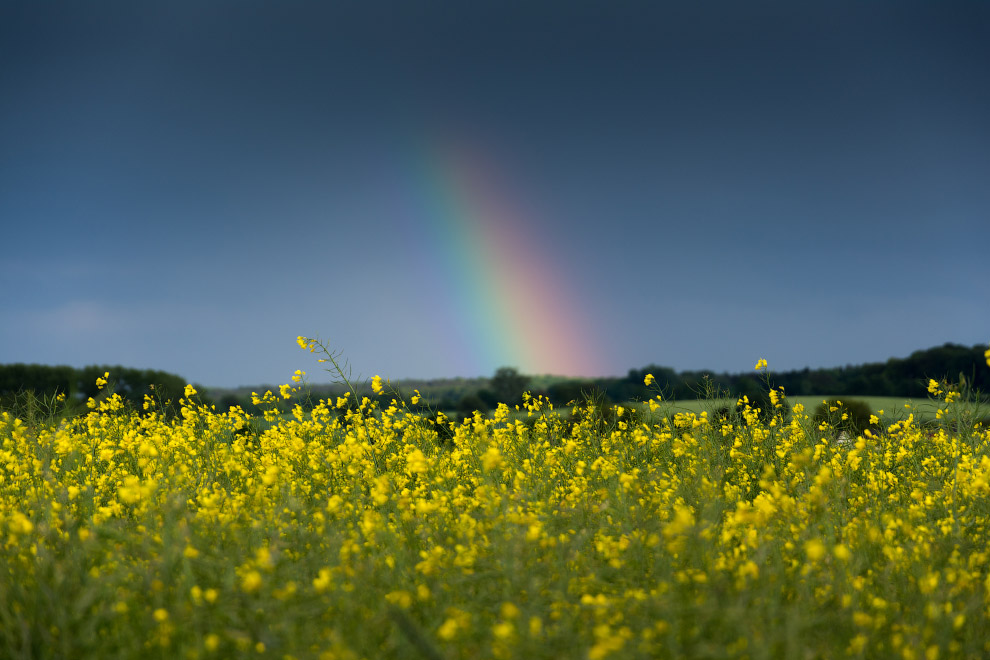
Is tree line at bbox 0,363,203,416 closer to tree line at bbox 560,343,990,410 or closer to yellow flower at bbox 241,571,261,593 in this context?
tree line at bbox 560,343,990,410

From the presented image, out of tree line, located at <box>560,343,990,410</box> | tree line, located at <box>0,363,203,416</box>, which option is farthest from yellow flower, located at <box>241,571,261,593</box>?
tree line, located at <box>0,363,203,416</box>

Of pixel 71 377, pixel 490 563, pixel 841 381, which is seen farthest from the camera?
pixel 71 377

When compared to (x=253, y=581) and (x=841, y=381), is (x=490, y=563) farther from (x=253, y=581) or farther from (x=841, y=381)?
(x=841, y=381)

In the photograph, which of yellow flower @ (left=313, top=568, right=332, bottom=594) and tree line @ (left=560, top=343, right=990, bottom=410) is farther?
tree line @ (left=560, top=343, right=990, bottom=410)

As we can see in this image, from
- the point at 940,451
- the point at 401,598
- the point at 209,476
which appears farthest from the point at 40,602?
the point at 940,451

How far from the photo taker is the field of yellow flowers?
10.0 ft

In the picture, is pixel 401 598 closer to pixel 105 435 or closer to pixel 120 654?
pixel 120 654

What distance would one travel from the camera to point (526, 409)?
917 cm

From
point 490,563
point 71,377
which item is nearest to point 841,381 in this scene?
point 490,563

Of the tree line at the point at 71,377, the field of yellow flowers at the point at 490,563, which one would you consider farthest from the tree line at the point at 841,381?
the tree line at the point at 71,377

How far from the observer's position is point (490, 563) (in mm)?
3707

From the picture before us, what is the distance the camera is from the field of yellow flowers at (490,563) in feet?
10.0

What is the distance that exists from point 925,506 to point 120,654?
19.4ft

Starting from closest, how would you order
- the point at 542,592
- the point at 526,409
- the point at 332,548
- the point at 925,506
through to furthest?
1. the point at 542,592
2. the point at 332,548
3. the point at 925,506
4. the point at 526,409
